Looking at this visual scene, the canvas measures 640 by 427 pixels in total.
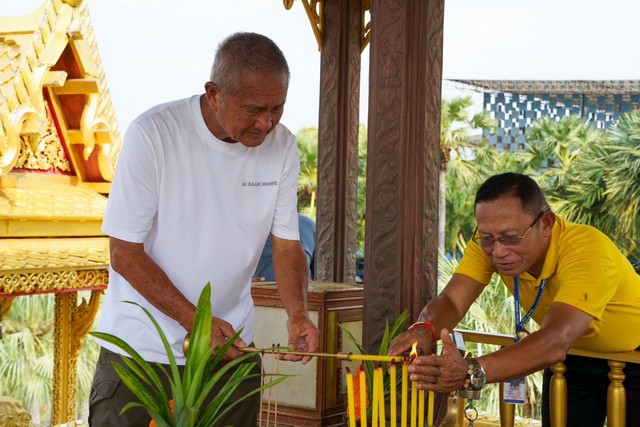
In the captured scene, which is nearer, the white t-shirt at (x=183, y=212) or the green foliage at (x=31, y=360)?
the white t-shirt at (x=183, y=212)

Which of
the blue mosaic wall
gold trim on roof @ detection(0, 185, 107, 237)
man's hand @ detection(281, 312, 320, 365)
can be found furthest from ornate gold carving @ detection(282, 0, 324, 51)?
the blue mosaic wall

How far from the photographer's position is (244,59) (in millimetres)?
1852

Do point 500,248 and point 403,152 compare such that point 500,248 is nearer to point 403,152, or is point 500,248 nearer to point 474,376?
point 474,376

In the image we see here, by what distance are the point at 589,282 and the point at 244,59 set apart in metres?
1.11

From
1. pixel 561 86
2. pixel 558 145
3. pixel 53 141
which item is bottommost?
pixel 558 145

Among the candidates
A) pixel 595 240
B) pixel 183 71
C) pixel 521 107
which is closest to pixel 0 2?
pixel 183 71

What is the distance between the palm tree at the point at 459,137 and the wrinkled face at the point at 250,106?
2271 cm

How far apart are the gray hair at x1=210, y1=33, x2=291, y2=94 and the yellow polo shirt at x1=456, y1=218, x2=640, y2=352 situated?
100cm

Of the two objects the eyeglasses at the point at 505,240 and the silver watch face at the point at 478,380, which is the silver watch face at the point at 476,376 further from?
the eyeglasses at the point at 505,240

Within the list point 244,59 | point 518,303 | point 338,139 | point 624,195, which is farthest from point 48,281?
point 624,195

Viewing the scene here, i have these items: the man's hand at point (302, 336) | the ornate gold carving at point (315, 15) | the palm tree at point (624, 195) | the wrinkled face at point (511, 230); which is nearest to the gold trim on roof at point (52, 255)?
the ornate gold carving at point (315, 15)

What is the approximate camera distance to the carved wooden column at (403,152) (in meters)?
3.54

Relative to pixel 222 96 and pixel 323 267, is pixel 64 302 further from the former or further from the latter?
→ pixel 222 96

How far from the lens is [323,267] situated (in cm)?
499
